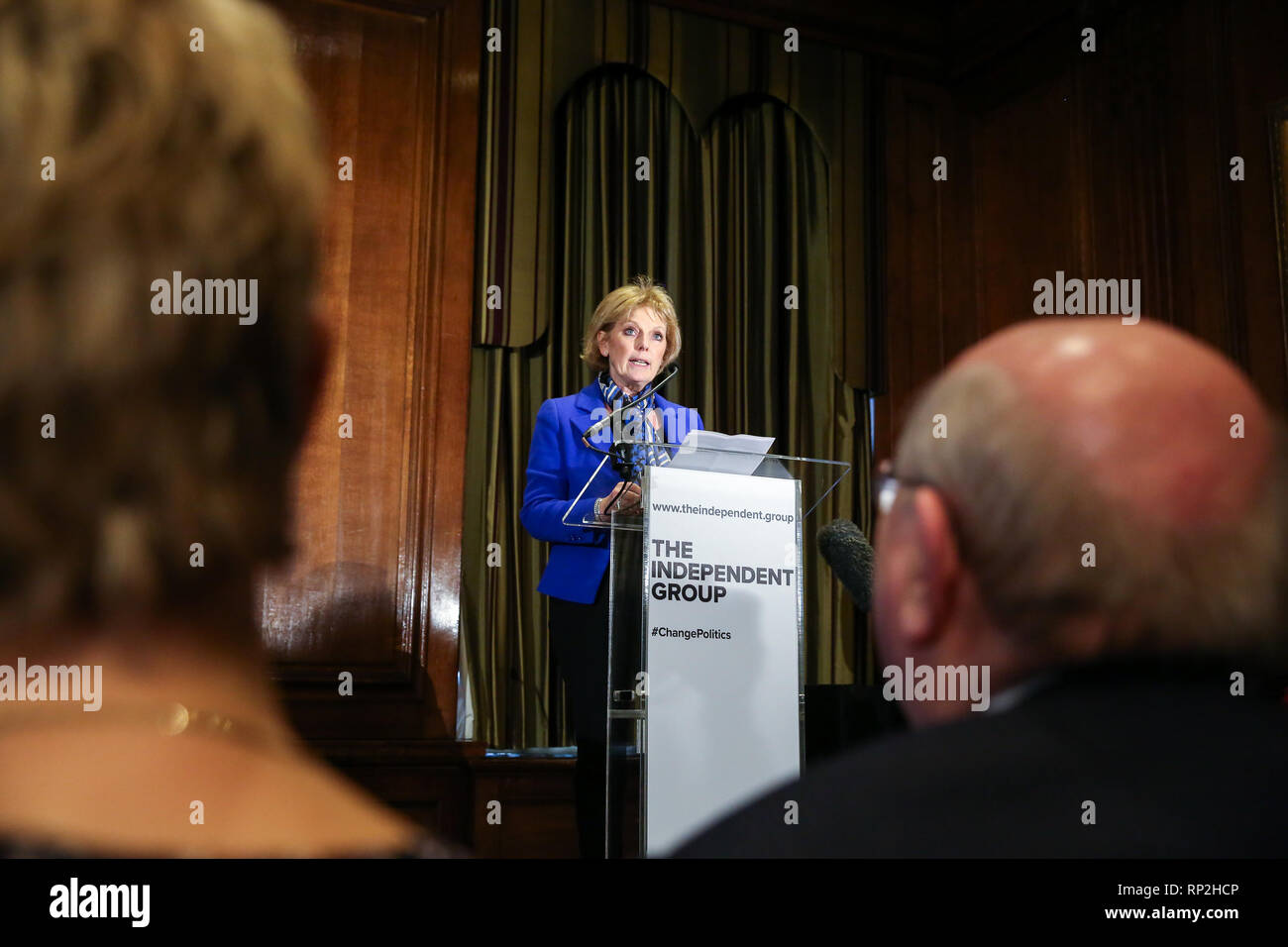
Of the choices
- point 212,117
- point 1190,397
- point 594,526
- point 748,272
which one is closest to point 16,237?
point 212,117

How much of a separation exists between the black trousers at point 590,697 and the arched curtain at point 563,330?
1.07 meters

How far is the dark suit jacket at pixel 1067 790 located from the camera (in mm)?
581

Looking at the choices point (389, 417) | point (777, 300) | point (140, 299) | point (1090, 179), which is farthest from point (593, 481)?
point (140, 299)

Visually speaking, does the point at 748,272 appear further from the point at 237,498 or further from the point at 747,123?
the point at 237,498

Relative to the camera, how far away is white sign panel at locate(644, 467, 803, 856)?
2.58 metres

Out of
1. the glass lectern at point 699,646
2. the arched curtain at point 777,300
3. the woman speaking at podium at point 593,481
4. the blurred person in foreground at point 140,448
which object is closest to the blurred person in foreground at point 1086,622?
the blurred person in foreground at point 140,448

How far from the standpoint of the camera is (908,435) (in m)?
0.73

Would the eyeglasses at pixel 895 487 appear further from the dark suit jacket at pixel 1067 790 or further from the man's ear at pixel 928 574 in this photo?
the dark suit jacket at pixel 1067 790

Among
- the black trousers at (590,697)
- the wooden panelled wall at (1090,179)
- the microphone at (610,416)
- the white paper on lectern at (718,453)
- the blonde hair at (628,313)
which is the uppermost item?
the wooden panelled wall at (1090,179)

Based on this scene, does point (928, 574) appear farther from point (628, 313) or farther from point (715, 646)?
point (628, 313)

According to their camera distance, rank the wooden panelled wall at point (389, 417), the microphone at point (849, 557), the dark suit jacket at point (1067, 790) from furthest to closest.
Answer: the wooden panelled wall at point (389, 417)
the microphone at point (849, 557)
the dark suit jacket at point (1067, 790)

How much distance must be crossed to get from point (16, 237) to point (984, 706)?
54 cm

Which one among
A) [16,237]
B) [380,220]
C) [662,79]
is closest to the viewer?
[16,237]
